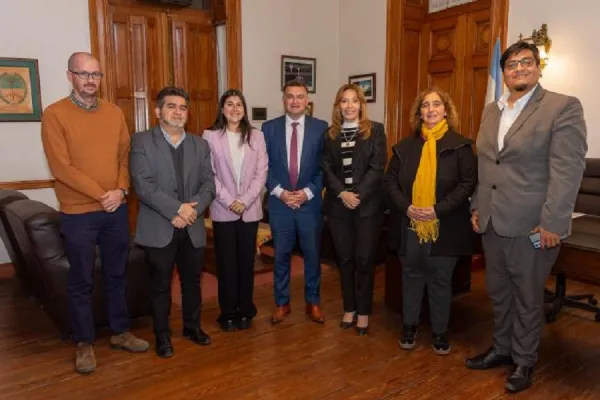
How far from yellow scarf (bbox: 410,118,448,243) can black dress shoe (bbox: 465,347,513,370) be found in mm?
637

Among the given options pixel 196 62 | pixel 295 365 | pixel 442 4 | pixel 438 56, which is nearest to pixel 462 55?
pixel 438 56

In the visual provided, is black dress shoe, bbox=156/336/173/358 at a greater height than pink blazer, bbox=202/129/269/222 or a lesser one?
lesser

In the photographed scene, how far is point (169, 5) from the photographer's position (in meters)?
5.23

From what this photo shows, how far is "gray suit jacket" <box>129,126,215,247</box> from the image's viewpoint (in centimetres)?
259

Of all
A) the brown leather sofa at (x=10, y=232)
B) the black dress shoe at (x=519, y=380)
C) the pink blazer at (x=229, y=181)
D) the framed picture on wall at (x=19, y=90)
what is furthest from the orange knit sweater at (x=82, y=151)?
the framed picture on wall at (x=19, y=90)

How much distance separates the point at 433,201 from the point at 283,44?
380 centimetres

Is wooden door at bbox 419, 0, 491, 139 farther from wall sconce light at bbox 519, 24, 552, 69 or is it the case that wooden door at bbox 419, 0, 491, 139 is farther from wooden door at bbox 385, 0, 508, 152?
wall sconce light at bbox 519, 24, 552, 69

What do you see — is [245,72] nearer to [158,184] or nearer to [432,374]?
[158,184]

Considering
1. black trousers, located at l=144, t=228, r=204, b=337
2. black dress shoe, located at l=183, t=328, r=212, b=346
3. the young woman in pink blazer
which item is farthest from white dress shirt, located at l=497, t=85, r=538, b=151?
black dress shoe, located at l=183, t=328, r=212, b=346

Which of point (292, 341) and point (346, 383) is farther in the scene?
point (292, 341)

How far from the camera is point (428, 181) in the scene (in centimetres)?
263

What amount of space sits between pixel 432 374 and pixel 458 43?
3.89 meters

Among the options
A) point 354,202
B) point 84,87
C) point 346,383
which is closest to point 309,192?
point 354,202

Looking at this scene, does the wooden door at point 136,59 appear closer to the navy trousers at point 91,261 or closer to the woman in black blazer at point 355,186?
the navy trousers at point 91,261
